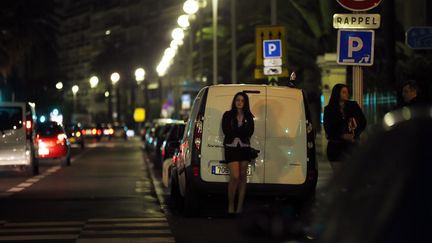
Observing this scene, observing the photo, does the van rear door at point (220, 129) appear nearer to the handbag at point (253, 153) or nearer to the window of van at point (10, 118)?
the handbag at point (253, 153)

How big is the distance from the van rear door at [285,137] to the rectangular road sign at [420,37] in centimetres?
Answer: 167

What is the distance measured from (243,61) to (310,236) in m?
43.7

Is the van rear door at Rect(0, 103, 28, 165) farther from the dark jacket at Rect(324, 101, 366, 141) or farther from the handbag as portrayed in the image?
the dark jacket at Rect(324, 101, 366, 141)

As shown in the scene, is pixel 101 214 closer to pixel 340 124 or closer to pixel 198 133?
pixel 198 133

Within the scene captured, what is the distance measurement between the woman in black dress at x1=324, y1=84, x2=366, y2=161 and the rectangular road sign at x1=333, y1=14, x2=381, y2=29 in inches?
49.3

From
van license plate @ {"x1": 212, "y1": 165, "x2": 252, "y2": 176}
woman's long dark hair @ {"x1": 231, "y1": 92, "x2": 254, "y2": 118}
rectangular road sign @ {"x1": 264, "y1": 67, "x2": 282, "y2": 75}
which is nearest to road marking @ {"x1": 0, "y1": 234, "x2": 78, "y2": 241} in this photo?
van license plate @ {"x1": 212, "y1": 165, "x2": 252, "y2": 176}

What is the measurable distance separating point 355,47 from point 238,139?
212 centimetres

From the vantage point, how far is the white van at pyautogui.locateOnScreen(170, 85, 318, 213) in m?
14.0

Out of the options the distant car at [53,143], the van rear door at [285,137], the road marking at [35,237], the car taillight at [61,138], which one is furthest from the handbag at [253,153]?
the car taillight at [61,138]

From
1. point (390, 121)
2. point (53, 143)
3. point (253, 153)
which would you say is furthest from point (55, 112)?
point (390, 121)

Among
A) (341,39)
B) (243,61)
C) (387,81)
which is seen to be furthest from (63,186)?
(243,61)

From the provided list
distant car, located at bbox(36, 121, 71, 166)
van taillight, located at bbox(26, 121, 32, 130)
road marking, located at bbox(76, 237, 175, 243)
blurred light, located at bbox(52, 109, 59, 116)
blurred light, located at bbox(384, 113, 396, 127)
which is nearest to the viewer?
blurred light, located at bbox(384, 113, 396, 127)

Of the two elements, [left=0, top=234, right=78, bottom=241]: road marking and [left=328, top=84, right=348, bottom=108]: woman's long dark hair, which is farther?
[left=328, top=84, right=348, bottom=108]: woman's long dark hair

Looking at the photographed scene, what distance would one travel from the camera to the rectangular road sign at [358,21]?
46.6 feet
